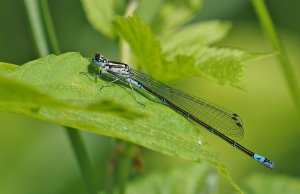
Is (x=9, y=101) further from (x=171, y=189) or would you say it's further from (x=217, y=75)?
(x=171, y=189)

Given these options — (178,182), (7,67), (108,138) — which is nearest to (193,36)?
(178,182)

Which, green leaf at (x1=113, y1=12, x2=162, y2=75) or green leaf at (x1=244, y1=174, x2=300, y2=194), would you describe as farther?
green leaf at (x1=244, y1=174, x2=300, y2=194)

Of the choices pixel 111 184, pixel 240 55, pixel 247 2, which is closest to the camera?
pixel 111 184

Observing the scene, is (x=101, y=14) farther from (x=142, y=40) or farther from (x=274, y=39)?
(x=274, y=39)

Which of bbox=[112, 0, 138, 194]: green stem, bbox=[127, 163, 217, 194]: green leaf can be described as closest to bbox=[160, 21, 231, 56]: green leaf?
bbox=[112, 0, 138, 194]: green stem

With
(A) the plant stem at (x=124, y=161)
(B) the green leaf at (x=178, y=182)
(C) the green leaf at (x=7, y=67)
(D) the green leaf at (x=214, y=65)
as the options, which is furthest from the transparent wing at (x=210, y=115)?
(C) the green leaf at (x=7, y=67)

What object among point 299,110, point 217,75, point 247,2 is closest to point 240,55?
point 217,75

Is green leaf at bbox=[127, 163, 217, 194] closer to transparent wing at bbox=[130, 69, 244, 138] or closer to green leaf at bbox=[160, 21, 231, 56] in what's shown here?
transparent wing at bbox=[130, 69, 244, 138]
